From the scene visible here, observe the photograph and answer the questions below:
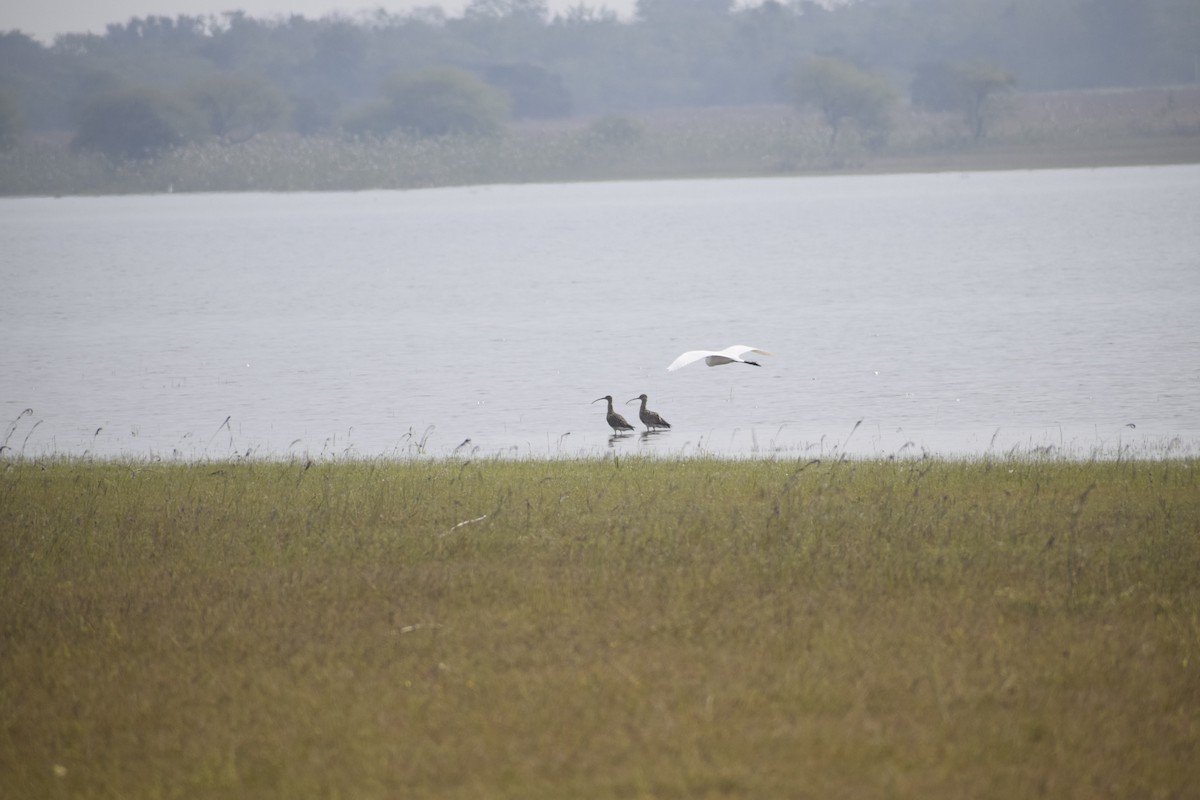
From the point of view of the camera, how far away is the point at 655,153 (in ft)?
431

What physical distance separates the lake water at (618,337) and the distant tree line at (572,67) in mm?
42748

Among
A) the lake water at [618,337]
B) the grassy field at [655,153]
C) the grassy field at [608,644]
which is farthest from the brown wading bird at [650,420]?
the grassy field at [655,153]

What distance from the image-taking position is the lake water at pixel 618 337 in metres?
21.2

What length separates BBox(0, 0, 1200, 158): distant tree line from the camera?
133 meters

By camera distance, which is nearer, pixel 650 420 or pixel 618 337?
pixel 650 420

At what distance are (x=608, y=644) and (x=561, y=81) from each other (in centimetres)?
15841

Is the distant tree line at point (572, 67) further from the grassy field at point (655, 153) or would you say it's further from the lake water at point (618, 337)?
the lake water at point (618, 337)

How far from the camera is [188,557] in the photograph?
1063cm

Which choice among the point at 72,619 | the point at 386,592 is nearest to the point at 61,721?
the point at 72,619

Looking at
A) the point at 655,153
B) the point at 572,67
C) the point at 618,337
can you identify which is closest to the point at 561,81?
the point at 572,67

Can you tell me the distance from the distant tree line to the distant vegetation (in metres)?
0.26

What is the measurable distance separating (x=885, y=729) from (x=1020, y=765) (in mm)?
655

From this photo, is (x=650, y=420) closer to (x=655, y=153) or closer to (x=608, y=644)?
(x=608, y=644)

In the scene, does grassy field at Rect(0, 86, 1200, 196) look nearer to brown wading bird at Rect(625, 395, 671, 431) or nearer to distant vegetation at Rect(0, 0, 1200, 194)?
distant vegetation at Rect(0, 0, 1200, 194)
